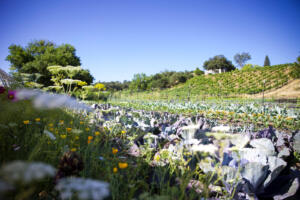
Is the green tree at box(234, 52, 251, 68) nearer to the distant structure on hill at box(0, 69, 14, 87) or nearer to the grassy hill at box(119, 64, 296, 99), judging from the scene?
the grassy hill at box(119, 64, 296, 99)

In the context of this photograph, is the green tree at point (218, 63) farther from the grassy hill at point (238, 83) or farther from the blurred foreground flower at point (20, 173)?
the blurred foreground flower at point (20, 173)

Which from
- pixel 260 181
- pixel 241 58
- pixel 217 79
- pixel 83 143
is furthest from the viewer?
pixel 241 58

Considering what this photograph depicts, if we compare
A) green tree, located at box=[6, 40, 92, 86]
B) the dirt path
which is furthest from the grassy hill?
green tree, located at box=[6, 40, 92, 86]

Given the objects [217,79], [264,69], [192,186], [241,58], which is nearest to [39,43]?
[192,186]

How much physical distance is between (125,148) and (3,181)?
51.8 inches

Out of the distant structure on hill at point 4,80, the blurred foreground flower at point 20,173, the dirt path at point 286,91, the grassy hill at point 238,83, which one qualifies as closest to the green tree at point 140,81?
the grassy hill at point 238,83

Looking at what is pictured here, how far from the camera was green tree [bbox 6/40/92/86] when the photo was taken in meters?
14.7

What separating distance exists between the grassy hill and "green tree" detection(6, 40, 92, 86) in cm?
835

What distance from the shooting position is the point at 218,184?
3.28ft

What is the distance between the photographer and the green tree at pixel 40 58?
48.1ft

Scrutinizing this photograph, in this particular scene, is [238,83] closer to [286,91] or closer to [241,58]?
[286,91]

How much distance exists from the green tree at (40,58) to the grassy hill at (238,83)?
27.4 feet

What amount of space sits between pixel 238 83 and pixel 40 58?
28.0m

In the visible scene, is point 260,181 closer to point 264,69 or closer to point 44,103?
point 44,103
